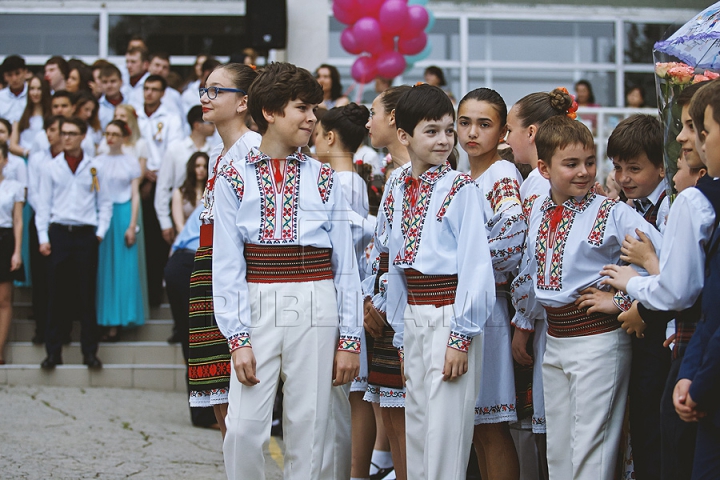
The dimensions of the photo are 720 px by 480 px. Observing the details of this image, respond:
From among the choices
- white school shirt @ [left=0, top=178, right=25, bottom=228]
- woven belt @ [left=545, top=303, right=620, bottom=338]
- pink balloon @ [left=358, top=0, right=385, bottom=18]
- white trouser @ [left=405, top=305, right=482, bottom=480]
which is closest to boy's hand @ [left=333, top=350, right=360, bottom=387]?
white trouser @ [left=405, top=305, right=482, bottom=480]

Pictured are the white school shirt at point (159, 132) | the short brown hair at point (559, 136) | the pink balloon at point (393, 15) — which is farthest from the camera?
the pink balloon at point (393, 15)

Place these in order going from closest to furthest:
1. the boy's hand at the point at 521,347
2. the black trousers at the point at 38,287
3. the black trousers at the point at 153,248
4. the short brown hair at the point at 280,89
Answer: the short brown hair at the point at 280,89, the boy's hand at the point at 521,347, the black trousers at the point at 38,287, the black trousers at the point at 153,248

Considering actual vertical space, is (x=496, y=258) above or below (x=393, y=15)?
below

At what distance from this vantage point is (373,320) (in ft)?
14.2

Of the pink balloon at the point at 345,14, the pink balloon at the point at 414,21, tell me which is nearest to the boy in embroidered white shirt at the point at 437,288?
the pink balloon at the point at 414,21

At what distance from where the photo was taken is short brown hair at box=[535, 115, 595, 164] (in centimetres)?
384

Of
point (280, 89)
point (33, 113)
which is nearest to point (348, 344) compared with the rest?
point (280, 89)

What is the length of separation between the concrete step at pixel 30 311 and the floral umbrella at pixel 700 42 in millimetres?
6307

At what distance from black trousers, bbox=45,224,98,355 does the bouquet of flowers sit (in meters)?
5.64

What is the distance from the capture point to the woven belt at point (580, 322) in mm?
3706

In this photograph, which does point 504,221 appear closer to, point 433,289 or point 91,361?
point 433,289

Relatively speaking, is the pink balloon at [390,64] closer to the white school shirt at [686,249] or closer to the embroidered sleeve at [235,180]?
the embroidered sleeve at [235,180]

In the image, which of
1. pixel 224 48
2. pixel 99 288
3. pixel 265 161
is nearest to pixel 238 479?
pixel 265 161

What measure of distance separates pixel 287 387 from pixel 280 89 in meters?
1.21
